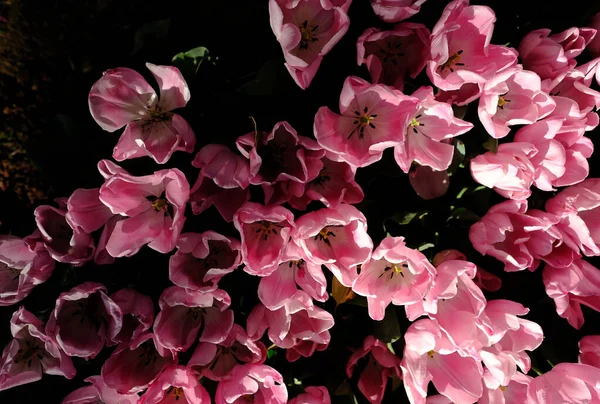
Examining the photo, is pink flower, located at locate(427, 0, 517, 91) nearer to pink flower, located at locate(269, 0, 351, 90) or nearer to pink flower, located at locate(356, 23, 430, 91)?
pink flower, located at locate(356, 23, 430, 91)

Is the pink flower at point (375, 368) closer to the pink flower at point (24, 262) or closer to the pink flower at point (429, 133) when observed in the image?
the pink flower at point (429, 133)

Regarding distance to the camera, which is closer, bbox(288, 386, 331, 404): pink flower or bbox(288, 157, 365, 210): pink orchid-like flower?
A: bbox(288, 157, 365, 210): pink orchid-like flower

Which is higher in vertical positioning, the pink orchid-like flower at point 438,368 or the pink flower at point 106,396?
the pink flower at point 106,396

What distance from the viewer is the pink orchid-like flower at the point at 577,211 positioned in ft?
2.80

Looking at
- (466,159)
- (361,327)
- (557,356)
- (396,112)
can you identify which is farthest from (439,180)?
(557,356)

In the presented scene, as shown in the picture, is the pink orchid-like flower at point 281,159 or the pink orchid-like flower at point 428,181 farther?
the pink orchid-like flower at point 428,181

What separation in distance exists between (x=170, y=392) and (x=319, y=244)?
12.8 inches

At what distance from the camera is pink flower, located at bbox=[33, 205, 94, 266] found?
0.79 metres

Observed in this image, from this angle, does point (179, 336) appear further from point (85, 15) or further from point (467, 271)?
Result: point (85, 15)

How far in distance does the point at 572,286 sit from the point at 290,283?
0.44m

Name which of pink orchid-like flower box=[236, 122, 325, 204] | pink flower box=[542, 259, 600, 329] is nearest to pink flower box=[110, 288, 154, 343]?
pink orchid-like flower box=[236, 122, 325, 204]

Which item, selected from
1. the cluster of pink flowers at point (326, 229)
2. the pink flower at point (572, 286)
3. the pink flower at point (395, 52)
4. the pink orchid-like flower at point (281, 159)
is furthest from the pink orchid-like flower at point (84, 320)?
the pink flower at point (572, 286)

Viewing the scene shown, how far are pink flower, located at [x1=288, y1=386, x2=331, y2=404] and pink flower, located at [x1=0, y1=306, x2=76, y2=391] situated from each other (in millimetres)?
345

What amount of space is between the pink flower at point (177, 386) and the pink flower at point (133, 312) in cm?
7
